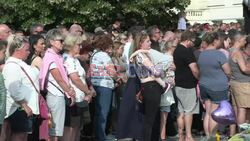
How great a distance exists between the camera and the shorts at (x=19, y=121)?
7785 mm

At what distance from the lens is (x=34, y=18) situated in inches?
953

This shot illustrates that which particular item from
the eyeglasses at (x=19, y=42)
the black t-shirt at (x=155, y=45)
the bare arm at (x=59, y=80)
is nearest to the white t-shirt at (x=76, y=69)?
the bare arm at (x=59, y=80)

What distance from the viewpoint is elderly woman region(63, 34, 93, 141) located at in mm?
8695

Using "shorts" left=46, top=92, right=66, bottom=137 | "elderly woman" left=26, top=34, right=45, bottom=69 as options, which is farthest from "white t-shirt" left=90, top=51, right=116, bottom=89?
"shorts" left=46, top=92, right=66, bottom=137

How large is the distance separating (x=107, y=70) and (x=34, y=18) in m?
15.0

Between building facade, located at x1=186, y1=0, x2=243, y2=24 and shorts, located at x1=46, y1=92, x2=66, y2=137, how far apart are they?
25.7 meters

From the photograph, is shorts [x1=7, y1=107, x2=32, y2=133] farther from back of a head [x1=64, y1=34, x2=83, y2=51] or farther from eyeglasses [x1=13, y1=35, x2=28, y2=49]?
back of a head [x1=64, y1=34, x2=83, y2=51]

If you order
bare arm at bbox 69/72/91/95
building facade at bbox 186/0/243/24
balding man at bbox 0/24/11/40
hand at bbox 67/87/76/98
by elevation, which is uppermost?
building facade at bbox 186/0/243/24

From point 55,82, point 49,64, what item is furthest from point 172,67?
point 49,64

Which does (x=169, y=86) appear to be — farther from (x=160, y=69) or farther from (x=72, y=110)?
(x=72, y=110)

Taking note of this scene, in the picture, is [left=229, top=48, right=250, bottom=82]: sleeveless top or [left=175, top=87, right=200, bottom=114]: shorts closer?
[left=229, top=48, right=250, bottom=82]: sleeveless top

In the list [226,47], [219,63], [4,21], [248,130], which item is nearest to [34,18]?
[4,21]

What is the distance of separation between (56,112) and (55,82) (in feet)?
1.39

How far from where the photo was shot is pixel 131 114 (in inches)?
375
